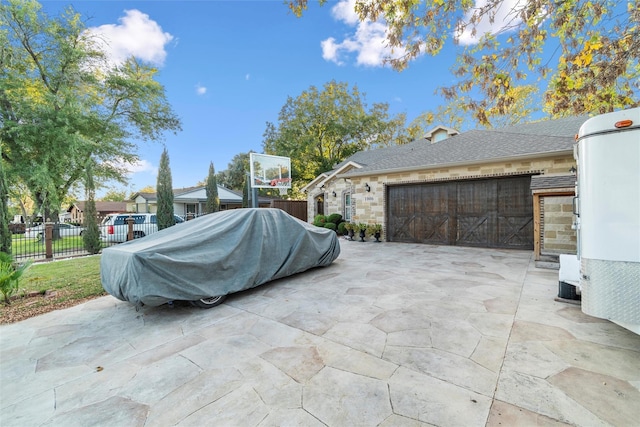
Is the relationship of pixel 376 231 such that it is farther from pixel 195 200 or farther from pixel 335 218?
pixel 195 200

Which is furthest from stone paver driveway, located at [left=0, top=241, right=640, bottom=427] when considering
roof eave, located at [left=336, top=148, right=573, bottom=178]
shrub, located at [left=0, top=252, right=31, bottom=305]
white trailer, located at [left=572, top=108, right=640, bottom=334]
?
roof eave, located at [left=336, top=148, right=573, bottom=178]

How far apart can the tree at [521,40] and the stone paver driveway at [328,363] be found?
11.4 feet

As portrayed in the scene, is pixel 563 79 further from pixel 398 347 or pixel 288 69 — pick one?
pixel 288 69

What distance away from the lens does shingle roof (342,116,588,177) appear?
297 inches

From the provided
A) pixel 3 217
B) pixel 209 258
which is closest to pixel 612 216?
pixel 209 258

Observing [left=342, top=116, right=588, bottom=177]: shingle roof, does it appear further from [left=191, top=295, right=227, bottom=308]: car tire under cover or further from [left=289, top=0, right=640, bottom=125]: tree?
[left=191, top=295, right=227, bottom=308]: car tire under cover

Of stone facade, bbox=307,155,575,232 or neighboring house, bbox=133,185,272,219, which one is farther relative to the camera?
neighboring house, bbox=133,185,272,219

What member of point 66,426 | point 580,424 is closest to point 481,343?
point 580,424

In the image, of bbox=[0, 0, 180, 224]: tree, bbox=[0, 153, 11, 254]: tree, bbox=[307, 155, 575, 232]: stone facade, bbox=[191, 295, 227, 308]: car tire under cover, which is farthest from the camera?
bbox=[0, 0, 180, 224]: tree

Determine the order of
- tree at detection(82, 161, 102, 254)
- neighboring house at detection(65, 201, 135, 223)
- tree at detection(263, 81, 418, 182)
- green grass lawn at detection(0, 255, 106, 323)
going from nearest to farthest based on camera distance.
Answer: green grass lawn at detection(0, 255, 106, 323) < tree at detection(82, 161, 102, 254) < tree at detection(263, 81, 418, 182) < neighboring house at detection(65, 201, 135, 223)

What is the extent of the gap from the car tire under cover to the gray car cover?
6.4 inches

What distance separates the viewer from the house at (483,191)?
6.92 meters

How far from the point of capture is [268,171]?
1092cm

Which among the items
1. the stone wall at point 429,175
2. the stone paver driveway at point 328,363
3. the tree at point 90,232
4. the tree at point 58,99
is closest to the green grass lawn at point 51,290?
the stone paver driveway at point 328,363
